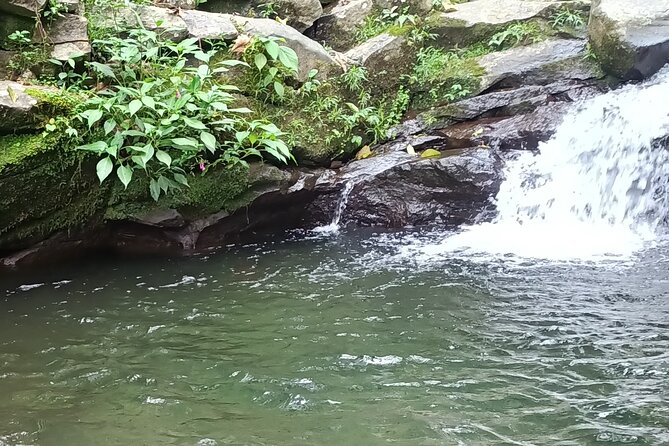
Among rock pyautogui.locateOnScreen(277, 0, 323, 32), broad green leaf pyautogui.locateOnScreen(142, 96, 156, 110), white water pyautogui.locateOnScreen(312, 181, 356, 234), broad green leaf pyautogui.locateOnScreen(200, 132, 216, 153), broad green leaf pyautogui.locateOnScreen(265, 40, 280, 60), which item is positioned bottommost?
white water pyautogui.locateOnScreen(312, 181, 356, 234)

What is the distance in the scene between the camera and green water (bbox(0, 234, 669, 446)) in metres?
3.15

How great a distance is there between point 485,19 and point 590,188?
3638mm

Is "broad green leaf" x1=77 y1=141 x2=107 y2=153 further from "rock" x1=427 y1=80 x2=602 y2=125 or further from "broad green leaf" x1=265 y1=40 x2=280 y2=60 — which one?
"rock" x1=427 y1=80 x2=602 y2=125

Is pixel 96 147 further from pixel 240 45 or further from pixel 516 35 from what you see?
pixel 516 35

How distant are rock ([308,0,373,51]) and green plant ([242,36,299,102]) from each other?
274 cm

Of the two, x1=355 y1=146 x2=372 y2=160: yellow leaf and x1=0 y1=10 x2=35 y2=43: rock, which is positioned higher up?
x1=0 y1=10 x2=35 y2=43: rock

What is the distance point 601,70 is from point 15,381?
815 centimetres

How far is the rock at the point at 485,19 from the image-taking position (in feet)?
31.1

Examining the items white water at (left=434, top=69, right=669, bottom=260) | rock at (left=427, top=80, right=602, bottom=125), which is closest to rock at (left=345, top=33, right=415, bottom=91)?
rock at (left=427, top=80, right=602, bottom=125)

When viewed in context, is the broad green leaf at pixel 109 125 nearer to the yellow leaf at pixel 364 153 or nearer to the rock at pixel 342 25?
the yellow leaf at pixel 364 153

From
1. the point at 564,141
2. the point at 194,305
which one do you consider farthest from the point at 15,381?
the point at 564,141

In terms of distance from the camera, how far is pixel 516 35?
9250 mm

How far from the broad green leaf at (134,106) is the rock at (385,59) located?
376cm

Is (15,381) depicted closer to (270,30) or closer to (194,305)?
(194,305)
